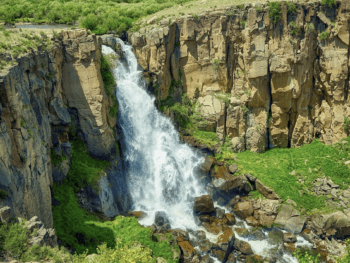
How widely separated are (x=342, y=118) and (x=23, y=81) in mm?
32781

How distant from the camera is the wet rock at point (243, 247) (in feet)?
79.9

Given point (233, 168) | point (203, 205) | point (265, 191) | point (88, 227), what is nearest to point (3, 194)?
point (88, 227)

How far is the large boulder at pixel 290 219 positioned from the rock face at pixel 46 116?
16977 millimetres

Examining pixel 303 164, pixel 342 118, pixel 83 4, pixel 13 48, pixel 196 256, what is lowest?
pixel 196 256

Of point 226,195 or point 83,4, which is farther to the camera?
point 83,4

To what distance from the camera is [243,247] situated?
24.5 metres

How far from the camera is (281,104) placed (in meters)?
35.1

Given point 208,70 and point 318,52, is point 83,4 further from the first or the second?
point 318,52

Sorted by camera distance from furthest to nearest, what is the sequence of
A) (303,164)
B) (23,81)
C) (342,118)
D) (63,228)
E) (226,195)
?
(342,118), (303,164), (226,195), (63,228), (23,81)

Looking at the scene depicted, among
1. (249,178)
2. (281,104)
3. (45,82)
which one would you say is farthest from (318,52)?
(45,82)

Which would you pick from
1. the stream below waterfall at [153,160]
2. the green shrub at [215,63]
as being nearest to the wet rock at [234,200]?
the stream below waterfall at [153,160]

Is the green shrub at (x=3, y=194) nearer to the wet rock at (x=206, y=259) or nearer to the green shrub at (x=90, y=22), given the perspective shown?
the wet rock at (x=206, y=259)

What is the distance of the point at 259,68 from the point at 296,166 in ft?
37.5

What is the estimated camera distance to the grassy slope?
95.5 ft
